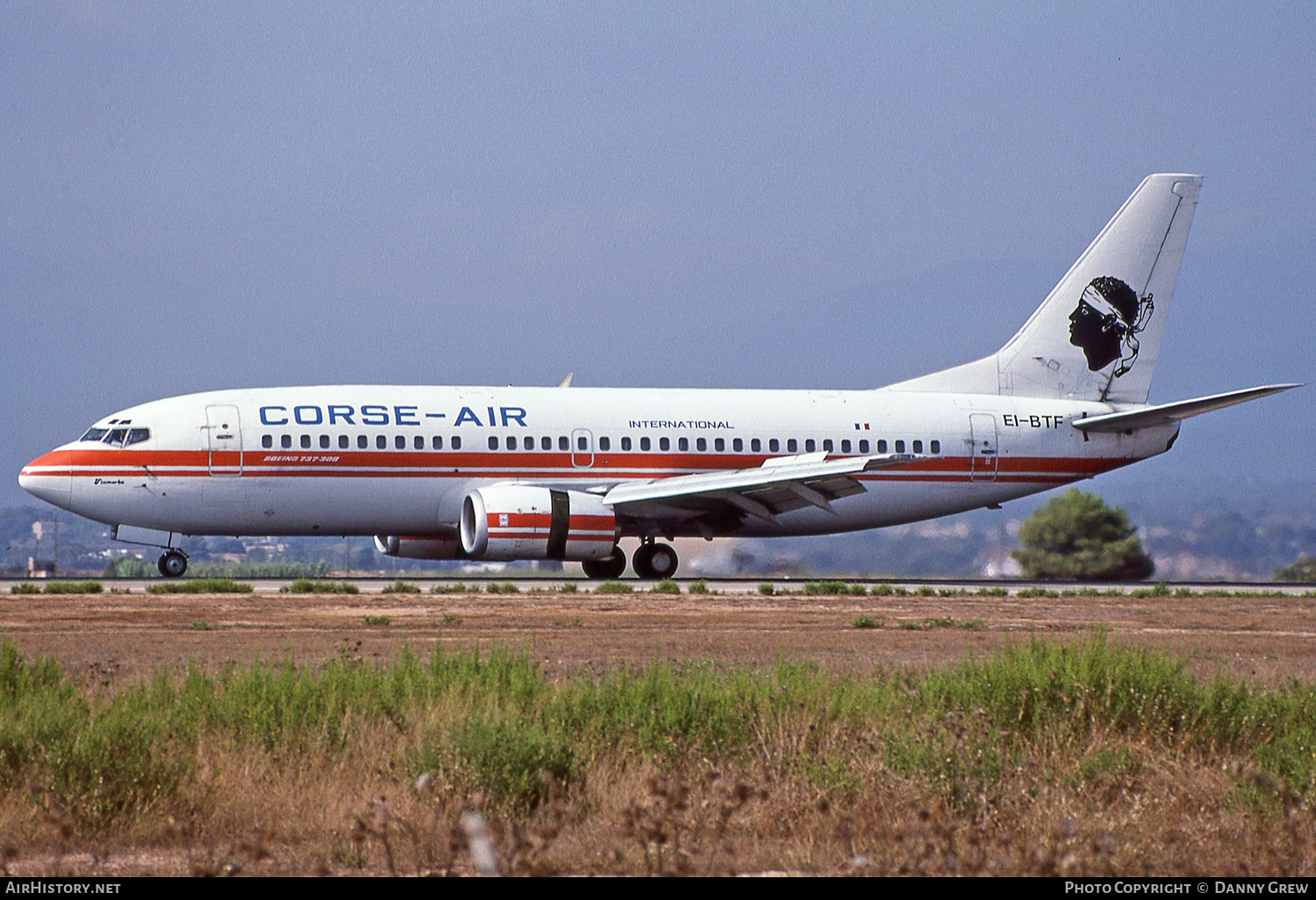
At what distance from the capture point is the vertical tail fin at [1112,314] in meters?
39.7

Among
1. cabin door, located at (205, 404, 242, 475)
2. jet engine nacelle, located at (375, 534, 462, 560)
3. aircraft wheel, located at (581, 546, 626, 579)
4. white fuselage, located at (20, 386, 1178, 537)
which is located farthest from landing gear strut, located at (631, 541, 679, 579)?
cabin door, located at (205, 404, 242, 475)

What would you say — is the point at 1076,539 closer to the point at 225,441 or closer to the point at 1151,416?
the point at 1151,416

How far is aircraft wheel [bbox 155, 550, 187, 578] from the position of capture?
111 ft

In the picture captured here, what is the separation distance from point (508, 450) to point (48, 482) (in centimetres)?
954

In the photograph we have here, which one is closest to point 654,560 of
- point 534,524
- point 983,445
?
point 534,524

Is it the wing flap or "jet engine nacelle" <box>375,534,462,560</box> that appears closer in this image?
the wing flap

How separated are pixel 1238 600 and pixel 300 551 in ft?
188

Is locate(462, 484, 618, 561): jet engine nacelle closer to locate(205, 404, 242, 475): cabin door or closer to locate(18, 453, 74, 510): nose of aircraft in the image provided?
locate(205, 404, 242, 475): cabin door

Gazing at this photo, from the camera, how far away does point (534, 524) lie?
32.3 m

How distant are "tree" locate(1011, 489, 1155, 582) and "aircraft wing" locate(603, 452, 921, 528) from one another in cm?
746

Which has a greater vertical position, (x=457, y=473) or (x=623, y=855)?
(x=457, y=473)
